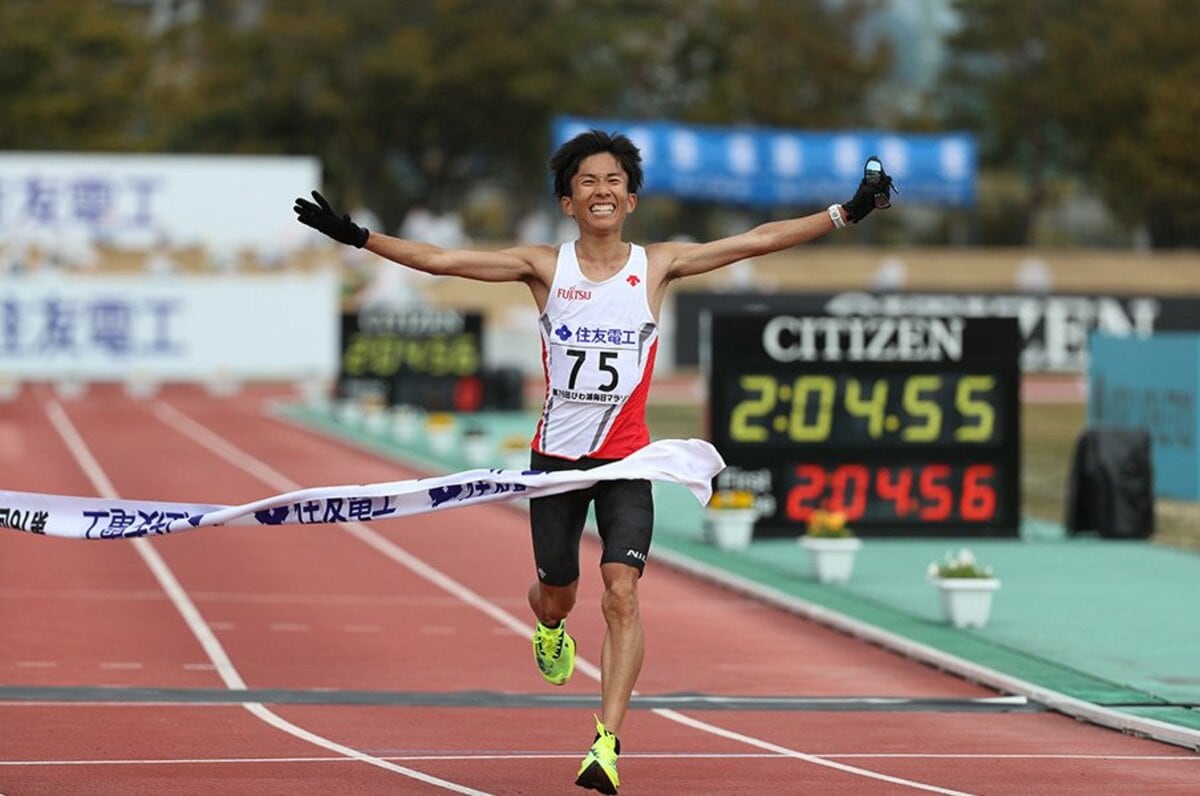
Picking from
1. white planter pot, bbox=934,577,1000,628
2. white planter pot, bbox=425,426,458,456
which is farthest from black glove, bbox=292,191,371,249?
white planter pot, bbox=425,426,458,456

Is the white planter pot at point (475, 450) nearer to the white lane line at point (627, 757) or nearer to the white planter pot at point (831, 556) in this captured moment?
the white planter pot at point (831, 556)

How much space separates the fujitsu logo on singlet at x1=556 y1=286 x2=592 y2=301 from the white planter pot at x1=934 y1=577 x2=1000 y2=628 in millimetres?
6931

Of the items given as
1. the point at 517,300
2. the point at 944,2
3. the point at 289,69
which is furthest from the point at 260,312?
the point at 944,2

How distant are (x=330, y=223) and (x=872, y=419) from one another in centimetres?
1347

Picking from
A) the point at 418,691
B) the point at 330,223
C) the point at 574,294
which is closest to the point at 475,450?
the point at 418,691

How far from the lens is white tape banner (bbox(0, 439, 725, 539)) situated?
1027 centimetres

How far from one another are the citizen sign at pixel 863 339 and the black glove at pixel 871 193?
12.7 meters

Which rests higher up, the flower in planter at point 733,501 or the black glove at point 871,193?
the black glove at point 871,193

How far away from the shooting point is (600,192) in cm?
1027

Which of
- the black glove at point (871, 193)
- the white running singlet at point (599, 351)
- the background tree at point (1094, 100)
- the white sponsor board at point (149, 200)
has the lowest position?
the white running singlet at point (599, 351)

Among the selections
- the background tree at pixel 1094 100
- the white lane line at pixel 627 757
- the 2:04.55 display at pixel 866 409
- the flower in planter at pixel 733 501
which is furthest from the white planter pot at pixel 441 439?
the background tree at pixel 1094 100

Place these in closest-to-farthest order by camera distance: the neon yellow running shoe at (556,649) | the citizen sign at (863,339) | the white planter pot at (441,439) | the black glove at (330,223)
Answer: the black glove at (330,223) → the neon yellow running shoe at (556,649) → the citizen sign at (863,339) → the white planter pot at (441,439)

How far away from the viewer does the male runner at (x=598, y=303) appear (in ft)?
33.4

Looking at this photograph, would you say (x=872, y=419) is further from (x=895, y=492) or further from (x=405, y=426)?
(x=405, y=426)
